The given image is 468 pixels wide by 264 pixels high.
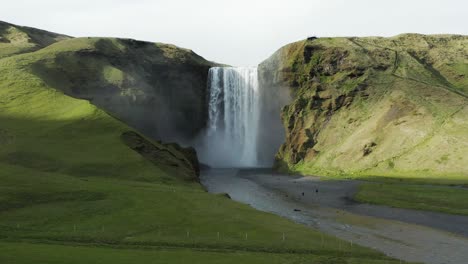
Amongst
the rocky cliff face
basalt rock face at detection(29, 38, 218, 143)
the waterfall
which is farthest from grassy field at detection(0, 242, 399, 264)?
the waterfall

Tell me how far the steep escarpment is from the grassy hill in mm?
48621

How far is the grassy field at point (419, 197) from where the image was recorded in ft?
251

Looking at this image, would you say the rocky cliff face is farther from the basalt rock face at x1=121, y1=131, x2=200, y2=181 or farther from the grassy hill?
the grassy hill

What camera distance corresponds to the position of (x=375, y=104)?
14825 cm

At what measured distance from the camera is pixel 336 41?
577 feet

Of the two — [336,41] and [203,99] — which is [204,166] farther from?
[336,41]

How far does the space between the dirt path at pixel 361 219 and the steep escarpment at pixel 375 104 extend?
897 inches

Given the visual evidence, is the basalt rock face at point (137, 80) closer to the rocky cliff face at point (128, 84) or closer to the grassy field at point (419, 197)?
the rocky cliff face at point (128, 84)

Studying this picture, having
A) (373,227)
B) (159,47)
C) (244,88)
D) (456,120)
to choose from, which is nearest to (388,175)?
(456,120)

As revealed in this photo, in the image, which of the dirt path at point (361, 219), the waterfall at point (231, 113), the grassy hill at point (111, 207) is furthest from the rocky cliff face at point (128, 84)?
the dirt path at point (361, 219)

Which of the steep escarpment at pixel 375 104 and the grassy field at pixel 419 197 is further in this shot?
the steep escarpment at pixel 375 104

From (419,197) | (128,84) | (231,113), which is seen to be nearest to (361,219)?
(419,197)

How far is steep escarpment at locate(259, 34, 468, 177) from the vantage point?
399ft

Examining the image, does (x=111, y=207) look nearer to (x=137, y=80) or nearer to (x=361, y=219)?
(x=361, y=219)
